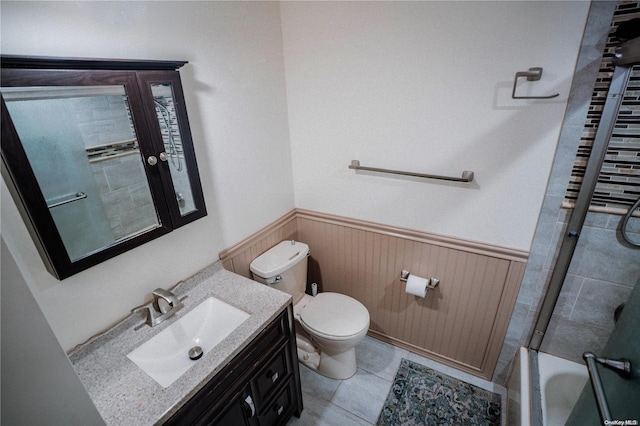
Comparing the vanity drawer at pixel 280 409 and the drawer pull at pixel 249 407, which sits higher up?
the drawer pull at pixel 249 407

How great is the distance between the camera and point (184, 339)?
1268mm

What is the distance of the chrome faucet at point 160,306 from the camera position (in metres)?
1.23

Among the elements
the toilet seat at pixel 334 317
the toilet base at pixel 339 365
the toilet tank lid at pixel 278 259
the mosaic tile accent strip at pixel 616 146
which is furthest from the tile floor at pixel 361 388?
the mosaic tile accent strip at pixel 616 146

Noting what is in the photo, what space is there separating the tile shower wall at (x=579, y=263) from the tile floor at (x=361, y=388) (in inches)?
20.5

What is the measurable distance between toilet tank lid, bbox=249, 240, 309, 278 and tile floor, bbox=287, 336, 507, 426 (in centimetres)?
79

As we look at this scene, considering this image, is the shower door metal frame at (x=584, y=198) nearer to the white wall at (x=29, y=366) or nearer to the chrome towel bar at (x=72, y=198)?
the white wall at (x=29, y=366)

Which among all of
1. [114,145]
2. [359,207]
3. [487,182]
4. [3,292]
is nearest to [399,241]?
[359,207]

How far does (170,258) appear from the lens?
1.34 metres

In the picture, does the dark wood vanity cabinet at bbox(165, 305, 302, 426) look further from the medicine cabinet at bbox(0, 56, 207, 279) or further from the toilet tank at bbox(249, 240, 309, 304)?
the medicine cabinet at bbox(0, 56, 207, 279)

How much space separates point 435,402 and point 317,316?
0.84 metres

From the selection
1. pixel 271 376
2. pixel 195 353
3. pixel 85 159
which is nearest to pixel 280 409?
pixel 271 376

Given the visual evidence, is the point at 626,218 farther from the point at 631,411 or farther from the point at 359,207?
the point at 359,207

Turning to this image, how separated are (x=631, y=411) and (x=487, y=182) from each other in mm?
969

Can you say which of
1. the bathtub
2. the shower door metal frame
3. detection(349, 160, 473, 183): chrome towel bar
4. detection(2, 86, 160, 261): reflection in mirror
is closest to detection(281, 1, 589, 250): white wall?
detection(349, 160, 473, 183): chrome towel bar
